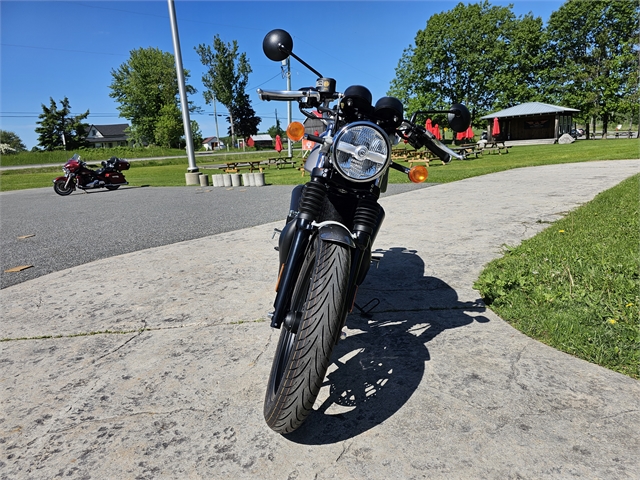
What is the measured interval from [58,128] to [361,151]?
228 ft

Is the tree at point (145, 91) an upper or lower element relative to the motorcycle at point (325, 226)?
upper

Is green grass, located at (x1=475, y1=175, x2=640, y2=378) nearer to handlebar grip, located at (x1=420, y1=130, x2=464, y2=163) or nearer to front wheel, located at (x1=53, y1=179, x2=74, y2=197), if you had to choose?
handlebar grip, located at (x1=420, y1=130, x2=464, y2=163)

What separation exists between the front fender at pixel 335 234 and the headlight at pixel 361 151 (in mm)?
221

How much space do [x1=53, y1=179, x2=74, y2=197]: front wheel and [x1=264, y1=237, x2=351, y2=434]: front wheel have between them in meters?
14.3

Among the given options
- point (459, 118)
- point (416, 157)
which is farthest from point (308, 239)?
point (416, 157)

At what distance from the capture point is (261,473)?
1.50 m

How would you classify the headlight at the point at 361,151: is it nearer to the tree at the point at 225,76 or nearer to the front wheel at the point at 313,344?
the front wheel at the point at 313,344

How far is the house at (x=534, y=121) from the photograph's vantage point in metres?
35.8

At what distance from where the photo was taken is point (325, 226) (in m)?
1.81

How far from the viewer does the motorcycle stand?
5.13 ft

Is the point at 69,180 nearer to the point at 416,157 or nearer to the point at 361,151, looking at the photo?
the point at 416,157

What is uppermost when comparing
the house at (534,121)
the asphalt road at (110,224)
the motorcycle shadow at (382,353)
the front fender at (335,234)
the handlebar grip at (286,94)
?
the house at (534,121)

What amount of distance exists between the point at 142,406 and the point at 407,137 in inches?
73.8

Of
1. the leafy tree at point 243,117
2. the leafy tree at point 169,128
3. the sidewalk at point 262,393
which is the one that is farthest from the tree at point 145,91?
the sidewalk at point 262,393
